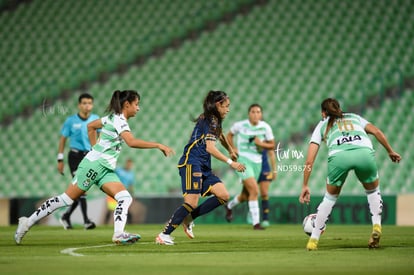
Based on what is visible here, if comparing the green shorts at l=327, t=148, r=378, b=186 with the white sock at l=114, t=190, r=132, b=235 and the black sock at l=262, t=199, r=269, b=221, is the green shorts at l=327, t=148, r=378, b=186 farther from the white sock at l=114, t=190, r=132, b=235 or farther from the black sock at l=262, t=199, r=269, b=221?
the black sock at l=262, t=199, r=269, b=221

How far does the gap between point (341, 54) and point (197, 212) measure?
39.8 feet

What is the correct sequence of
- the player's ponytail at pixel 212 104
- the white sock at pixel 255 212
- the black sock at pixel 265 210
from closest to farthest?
the player's ponytail at pixel 212 104, the white sock at pixel 255 212, the black sock at pixel 265 210

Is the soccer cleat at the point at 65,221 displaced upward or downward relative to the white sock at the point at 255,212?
downward

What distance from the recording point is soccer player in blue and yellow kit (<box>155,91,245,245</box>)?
9.19 metres

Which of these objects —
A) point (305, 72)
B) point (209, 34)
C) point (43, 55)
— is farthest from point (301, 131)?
point (43, 55)

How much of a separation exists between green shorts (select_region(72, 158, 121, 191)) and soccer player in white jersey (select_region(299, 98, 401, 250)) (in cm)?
245

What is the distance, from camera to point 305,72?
20781 mm

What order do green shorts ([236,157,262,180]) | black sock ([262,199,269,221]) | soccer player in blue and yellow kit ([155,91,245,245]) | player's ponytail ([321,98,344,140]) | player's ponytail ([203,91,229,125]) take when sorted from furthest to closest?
black sock ([262,199,269,221]) → green shorts ([236,157,262,180]) → player's ponytail ([203,91,229,125]) → soccer player in blue and yellow kit ([155,91,245,245]) → player's ponytail ([321,98,344,140])

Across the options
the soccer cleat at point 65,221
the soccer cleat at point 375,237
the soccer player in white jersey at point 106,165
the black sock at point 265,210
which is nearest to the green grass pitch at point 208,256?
the soccer cleat at point 375,237

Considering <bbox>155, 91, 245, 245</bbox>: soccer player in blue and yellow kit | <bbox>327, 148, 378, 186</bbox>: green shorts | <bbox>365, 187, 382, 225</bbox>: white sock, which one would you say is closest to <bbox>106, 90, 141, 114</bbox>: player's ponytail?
<bbox>155, 91, 245, 245</bbox>: soccer player in blue and yellow kit

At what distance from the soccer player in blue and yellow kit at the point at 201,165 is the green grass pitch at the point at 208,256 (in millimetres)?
407

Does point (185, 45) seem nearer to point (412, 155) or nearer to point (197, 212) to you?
point (412, 155)

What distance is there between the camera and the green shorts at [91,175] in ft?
30.2

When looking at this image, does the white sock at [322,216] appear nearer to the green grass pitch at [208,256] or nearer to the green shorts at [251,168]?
the green grass pitch at [208,256]
